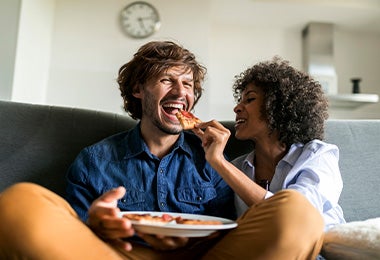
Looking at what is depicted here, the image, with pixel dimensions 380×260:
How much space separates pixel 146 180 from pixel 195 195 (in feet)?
0.59

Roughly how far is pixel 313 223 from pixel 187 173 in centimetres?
58

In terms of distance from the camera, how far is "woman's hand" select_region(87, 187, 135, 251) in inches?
32.2

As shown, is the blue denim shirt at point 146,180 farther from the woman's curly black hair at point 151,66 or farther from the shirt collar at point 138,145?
the woman's curly black hair at point 151,66

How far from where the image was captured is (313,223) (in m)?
0.86

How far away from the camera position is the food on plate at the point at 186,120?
135 centimetres

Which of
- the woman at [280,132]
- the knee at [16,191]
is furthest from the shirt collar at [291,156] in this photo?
the knee at [16,191]

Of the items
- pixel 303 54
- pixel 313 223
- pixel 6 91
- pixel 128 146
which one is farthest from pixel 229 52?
pixel 313 223

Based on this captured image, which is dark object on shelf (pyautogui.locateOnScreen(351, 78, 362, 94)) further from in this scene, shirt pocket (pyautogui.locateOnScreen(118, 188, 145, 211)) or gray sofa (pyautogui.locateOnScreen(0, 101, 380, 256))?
shirt pocket (pyautogui.locateOnScreen(118, 188, 145, 211))

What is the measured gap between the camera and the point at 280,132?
1.47m

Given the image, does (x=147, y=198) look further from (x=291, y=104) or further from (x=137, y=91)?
(x=291, y=104)

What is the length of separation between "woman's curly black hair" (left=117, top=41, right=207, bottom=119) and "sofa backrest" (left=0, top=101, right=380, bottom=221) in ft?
0.38

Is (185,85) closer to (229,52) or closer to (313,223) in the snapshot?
(313,223)

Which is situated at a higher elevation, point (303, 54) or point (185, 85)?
point (303, 54)

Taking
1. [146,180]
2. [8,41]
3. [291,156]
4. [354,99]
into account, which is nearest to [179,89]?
[146,180]
